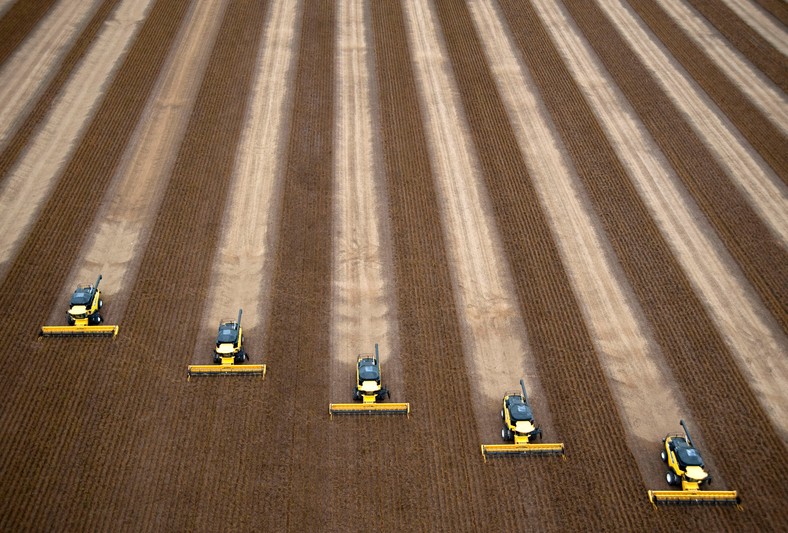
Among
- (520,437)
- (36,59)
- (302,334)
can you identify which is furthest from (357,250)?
(36,59)

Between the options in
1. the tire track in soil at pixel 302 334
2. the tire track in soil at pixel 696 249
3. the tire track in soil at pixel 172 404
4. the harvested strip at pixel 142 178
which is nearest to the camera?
the tire track in soil at pixel 172 404

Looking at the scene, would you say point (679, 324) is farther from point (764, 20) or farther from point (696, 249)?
point (764, 20)

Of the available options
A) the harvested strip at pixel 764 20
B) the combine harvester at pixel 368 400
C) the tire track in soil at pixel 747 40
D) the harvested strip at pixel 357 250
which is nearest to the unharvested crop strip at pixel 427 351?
the harvested strip at pixel 357 250

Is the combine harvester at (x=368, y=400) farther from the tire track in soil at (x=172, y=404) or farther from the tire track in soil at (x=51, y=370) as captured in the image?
the tire track in soil at (x=51, y=370)

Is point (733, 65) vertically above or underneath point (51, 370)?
above

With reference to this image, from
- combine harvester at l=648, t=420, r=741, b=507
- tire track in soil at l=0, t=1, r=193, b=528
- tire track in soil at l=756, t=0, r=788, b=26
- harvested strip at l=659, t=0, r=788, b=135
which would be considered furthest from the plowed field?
tire track in soil at l=756, t=0, r=788, b=26

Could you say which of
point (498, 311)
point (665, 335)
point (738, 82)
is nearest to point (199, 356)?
point (498, 311)

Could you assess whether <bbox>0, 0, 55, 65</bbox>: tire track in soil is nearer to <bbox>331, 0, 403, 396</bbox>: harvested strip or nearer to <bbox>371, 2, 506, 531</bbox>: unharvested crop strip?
<bbox>331, 0, 403, 396</bbox>: harvested strip
